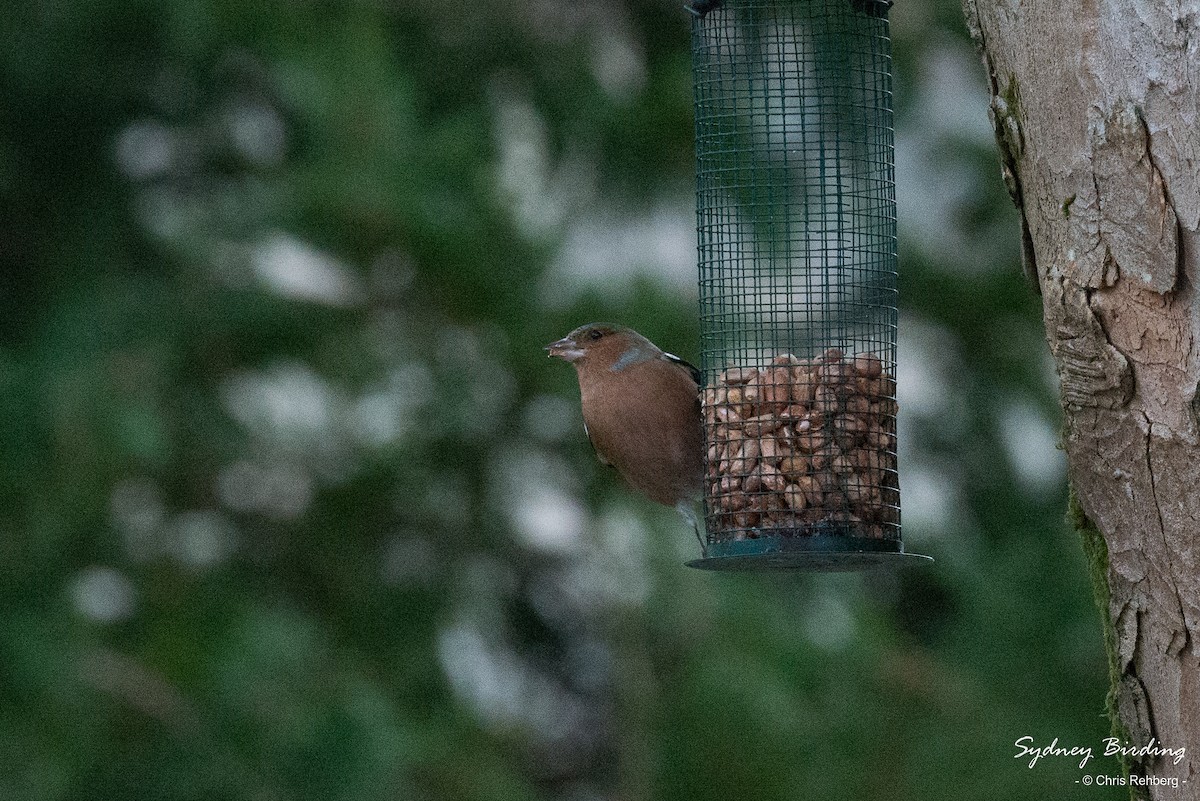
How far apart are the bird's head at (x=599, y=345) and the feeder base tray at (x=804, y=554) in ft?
4.11

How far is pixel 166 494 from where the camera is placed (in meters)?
10.8

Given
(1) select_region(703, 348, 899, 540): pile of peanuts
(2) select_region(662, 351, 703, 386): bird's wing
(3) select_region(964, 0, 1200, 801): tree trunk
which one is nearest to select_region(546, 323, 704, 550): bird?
(2) select_region(662, 351, 703, 386): bird's wing

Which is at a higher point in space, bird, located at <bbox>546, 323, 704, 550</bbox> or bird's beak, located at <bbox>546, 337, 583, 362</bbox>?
bird's beak, located at <bbox>546, 337, 583, 362</bbox>

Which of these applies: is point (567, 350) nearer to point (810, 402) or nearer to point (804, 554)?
point (810, 402)

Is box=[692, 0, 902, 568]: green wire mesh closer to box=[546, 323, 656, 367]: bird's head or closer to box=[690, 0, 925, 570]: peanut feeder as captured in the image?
box=[690, 0, 925, 570]: peanut feeder

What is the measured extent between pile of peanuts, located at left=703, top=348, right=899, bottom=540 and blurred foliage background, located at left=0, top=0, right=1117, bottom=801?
11.7 feet

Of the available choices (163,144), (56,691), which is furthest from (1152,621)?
(163,144)

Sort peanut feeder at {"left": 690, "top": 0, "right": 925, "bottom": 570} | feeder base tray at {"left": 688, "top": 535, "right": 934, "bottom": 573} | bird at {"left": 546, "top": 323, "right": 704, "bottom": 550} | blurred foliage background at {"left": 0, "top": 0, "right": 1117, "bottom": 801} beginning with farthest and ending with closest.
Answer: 1. blurred foliage background at {"left": 0, "top": 0, "right": 1117, "bottom": 801}
2. bird at {"left": 546, "top": 323, "right": 704, "bottom": 550}
3. peanut feeder at {"left": 690, "top": 0, "right": 925, "bottom": 570}
4. feeder base tray at {"left": 688, "top": 535, "right": 934, "bottom": 573}

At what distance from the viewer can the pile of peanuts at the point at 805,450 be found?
5.04 metres

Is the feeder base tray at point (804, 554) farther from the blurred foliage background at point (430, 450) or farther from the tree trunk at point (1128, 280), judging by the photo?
the blurred foliage background at point (430, 450)

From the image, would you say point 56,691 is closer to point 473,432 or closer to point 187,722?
point 187,722

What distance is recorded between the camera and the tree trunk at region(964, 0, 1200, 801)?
370cm

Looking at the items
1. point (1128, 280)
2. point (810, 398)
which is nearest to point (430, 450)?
point (810, 398)

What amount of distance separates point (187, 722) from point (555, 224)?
12.1 ft
